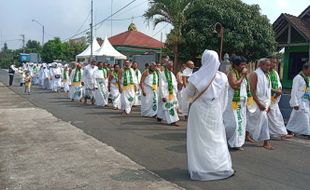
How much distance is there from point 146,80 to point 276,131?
15.2 feet

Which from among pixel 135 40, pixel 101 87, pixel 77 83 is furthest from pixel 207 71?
pixel 135 40

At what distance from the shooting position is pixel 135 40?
45938 millimetres

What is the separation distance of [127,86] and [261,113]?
22.3 ft

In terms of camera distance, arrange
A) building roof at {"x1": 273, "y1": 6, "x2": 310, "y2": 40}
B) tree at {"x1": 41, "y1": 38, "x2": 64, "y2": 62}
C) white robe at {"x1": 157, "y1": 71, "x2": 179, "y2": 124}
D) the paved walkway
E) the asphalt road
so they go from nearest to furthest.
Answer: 1. the paved walkway
2. the asphalt road
3. white robe at {"x1": 157, "y1": 71, "x2": 179, "y2": 124}
4. building roof at {"x1": 273, "y1": 6, "x2": 310, "y2": 40}
5. tree at {"x1": 41, "y1": 38, "x2": 64, "y2": 62}

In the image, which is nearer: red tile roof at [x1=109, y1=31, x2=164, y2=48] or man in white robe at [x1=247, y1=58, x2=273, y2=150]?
man in white robe at [x1=247, y1=58, x2=273, y2=150]

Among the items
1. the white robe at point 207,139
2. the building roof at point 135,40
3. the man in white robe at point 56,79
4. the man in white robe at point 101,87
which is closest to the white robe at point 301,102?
the white robe at point 207,139

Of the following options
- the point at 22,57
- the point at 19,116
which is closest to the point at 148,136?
the point at 19,116

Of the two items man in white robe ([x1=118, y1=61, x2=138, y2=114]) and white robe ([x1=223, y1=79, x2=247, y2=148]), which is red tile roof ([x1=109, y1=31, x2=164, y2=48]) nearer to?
man in white robe ([x1=118, y1=61, x2=138, y2=114])

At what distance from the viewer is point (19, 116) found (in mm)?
14398

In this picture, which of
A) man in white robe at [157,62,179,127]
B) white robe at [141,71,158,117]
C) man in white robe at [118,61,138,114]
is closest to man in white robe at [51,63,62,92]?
man in white robe at [118,61,138,114]

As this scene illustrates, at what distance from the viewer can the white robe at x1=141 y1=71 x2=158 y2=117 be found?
44.6 feet

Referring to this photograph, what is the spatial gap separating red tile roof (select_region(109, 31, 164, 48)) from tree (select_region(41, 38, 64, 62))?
2144cm

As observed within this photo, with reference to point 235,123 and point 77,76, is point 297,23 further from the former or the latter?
point 235,123

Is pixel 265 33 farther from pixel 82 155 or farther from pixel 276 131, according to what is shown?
pixel 82 155
